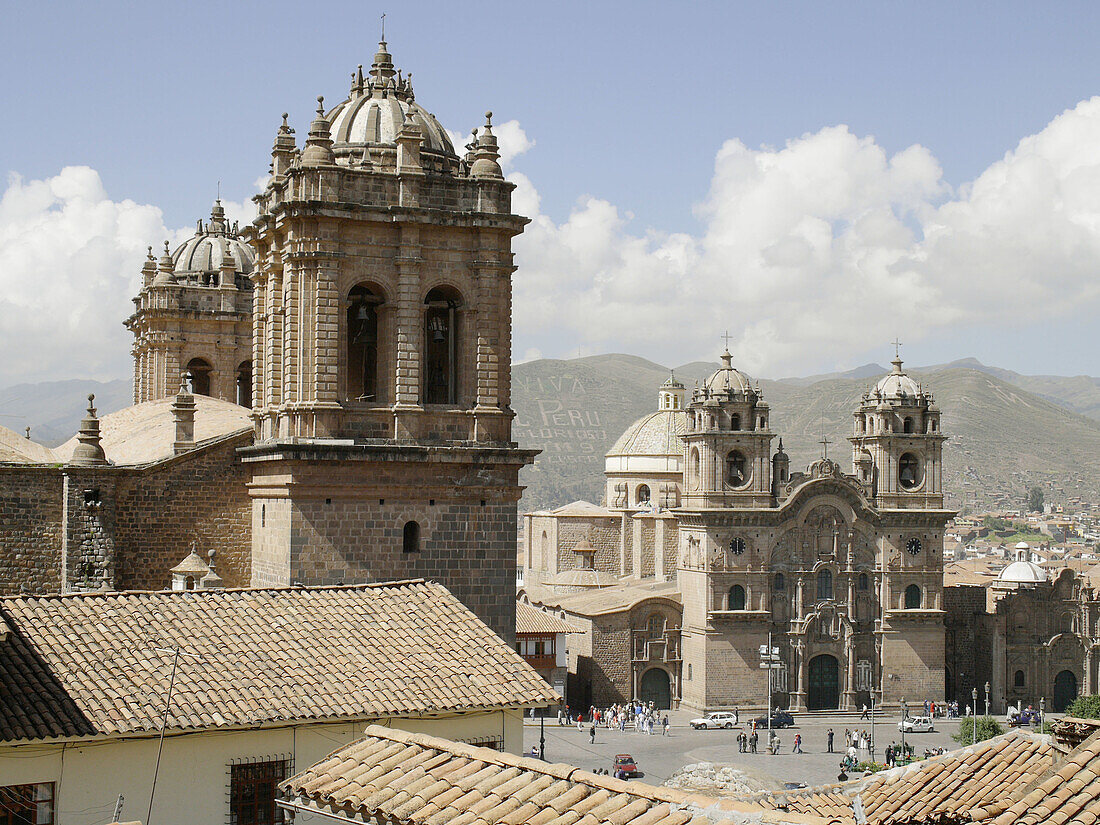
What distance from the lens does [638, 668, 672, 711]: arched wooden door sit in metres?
57.8

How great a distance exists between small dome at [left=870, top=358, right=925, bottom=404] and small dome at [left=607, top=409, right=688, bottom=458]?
34.2 ft

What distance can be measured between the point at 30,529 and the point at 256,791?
9.51m

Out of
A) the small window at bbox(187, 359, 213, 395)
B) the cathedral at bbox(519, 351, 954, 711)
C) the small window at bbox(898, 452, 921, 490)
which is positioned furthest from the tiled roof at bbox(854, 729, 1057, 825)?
the small window at bbox(898, 452, 921, 490)

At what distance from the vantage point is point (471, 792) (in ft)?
32.8

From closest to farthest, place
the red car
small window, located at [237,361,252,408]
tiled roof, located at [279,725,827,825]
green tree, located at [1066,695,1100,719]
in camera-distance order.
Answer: tiled roof, located at [279,725,827,825], small window, located at [237,361,252,408], the red car, green tree, located at [1066,695,1100,719]

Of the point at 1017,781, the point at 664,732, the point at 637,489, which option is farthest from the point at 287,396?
the point at 637,489

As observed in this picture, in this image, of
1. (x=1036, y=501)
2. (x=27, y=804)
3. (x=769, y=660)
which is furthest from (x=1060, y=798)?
(x=1036, y=501)

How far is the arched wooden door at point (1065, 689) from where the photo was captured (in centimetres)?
6166

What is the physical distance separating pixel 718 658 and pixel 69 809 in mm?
45578

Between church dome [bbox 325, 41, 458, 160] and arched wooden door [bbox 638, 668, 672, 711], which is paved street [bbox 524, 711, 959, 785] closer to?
arched wooden door [bbox 638, 668, 672, 711]

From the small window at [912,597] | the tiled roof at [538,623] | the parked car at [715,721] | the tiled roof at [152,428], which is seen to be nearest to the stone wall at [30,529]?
the tiled roof at [152,428]

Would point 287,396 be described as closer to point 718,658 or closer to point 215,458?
point 215,458

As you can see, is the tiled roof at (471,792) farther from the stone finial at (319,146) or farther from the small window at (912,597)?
the small window at (912,597)

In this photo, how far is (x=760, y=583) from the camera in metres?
57.6
